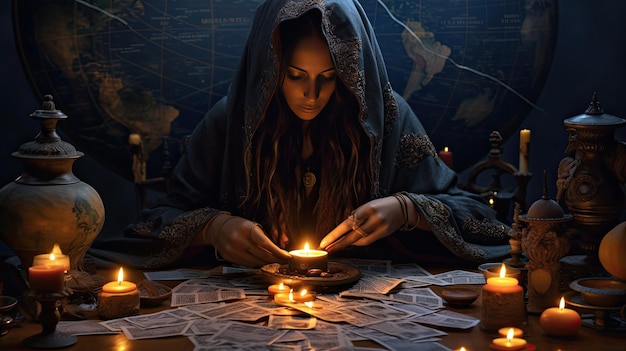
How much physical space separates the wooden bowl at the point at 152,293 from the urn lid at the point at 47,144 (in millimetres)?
488

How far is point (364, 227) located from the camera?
3354 mm

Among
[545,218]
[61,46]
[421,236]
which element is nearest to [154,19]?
[61,46]

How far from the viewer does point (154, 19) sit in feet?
13.9

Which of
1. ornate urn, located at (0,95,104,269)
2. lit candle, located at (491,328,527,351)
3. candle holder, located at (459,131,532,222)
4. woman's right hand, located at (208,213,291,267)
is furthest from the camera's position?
candle holder, located at (459,131,532,222)

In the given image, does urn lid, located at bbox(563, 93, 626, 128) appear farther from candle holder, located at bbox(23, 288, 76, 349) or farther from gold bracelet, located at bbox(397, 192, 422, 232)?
candle holder, located at bbox(23, 288, 76, 349)

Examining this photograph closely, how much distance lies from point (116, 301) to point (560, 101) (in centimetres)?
255

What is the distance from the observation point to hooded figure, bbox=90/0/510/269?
11.1 feet

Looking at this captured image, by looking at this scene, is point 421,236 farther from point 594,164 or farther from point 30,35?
point 30,35

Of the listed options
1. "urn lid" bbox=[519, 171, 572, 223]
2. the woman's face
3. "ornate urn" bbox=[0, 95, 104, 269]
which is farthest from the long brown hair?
"urn lid" bbox=[519, 171, 572, 223]

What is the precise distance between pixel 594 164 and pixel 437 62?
4.58 feet

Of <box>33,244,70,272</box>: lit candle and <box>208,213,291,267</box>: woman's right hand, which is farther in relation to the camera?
<box>208,213,291,267</box>: woman's right hand

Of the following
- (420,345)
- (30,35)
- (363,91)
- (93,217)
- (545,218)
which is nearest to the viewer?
(420,345)

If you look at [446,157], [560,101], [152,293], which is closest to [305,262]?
[152,293]

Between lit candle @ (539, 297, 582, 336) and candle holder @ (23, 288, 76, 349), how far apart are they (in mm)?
1366
